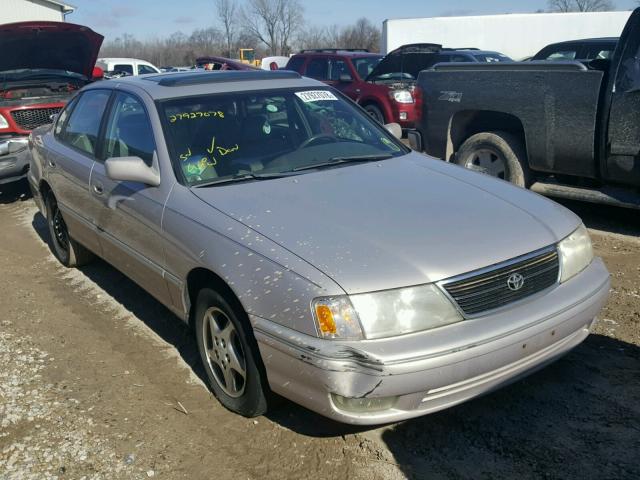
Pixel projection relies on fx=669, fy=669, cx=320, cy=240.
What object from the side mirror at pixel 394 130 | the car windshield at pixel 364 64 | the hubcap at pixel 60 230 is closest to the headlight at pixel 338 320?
the side mirror at pixel 394 130

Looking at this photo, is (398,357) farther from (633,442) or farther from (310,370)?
(633,442)

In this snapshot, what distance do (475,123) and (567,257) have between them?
3.89 metres

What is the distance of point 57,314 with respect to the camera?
485cm

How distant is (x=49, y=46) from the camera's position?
8578 mm

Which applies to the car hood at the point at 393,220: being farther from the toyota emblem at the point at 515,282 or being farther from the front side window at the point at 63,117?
the front side window at the point at 63,117

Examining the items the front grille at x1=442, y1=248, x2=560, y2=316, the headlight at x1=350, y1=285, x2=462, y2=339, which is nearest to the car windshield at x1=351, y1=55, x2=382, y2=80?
the front grille at x1=442, y1=248, x2=560, y2=316

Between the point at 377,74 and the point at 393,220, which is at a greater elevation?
the point at 393,220

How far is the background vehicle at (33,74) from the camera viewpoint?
26.5ft

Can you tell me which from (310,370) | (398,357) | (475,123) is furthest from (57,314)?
(475,123)

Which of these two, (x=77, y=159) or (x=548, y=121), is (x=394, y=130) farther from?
(x=77, y=159)

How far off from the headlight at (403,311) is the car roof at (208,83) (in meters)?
2.06

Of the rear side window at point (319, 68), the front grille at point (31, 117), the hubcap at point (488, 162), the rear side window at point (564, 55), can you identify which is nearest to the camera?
the hubcap at point (488, 162)

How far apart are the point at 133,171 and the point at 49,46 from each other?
5841mm

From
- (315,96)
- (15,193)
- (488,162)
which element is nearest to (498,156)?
(488,162)
